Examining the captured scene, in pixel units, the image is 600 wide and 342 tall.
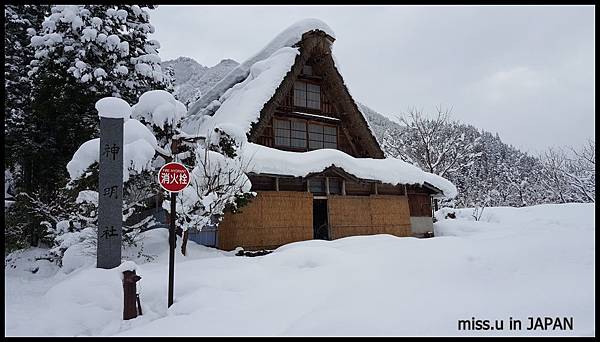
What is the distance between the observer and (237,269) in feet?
22.4

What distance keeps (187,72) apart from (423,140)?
29623 mm

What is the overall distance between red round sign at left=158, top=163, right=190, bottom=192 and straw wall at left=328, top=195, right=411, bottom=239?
7666 millimetres

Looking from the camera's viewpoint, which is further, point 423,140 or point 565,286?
point 423,140

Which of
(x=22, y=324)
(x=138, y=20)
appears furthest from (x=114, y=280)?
(x=138, y=20)

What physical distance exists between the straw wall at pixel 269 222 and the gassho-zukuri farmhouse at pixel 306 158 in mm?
29

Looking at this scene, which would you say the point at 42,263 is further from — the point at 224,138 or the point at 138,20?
the point at 138,20

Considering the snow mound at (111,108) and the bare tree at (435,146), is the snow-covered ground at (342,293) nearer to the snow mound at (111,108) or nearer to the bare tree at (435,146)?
the snow mound at (111,108)

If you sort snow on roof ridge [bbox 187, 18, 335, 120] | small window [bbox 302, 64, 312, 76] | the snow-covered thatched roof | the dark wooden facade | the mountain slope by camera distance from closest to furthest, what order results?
the dark wooden facade
the snow-covered thatched roof
snow on roof ridge [bbox 187, 18, 335, 120]
small window [bbox 302, 64, 312, 76]
the mountain slope

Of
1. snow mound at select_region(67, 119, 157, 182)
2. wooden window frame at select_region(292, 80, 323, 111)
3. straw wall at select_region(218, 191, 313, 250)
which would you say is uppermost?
wooden window frame at select_region(292, 80, 323, 111)

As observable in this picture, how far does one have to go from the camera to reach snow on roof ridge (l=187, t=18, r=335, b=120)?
1478 cm

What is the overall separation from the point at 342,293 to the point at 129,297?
3.02 m

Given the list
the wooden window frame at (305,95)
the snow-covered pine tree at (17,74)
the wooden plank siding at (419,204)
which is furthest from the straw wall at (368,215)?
the snow-covered pine tree at (17,74)

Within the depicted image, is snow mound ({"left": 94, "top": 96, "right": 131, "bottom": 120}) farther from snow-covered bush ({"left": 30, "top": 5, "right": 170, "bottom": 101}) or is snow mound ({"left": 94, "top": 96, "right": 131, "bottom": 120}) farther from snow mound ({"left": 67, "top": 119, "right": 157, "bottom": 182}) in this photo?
snow-covered bush ({"left": 30, "top": 5, "right": 170, "bottom": 101})

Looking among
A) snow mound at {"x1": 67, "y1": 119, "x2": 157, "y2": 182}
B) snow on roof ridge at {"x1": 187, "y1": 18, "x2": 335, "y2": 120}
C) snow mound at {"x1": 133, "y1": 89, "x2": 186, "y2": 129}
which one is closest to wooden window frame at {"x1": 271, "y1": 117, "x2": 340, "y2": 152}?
snow on roof ridge at {"x1": 187, "y1": 18, "x2": 335, "y2": 120}
